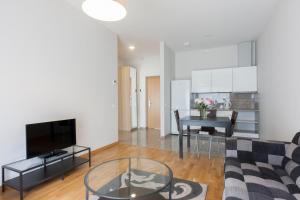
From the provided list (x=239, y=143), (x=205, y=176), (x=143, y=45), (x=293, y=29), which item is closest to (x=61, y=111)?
(x=205, y=176)

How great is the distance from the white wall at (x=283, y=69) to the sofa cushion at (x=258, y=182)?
0.86m

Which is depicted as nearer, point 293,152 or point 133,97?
point 293,152

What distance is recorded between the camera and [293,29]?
220 centimetres

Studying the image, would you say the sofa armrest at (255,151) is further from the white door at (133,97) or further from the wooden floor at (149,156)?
the white door at (133,97)

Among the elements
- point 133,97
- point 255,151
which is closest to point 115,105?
point 133,97

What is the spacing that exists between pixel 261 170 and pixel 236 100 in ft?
12.0

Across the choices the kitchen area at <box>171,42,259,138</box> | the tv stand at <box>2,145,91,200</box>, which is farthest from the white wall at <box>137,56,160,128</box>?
the tv stand at <box>2,145,91,200</box>

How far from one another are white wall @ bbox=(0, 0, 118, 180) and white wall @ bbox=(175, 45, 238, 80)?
2.72 metres

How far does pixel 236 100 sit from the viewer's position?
4992 mm

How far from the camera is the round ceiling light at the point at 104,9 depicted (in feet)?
5.08

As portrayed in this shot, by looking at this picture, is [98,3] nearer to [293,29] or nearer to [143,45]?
[293,29]

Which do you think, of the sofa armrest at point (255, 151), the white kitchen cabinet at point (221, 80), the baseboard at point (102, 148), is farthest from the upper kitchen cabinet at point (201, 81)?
the sofa armrest at point (255, 151)

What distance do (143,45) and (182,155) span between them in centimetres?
349

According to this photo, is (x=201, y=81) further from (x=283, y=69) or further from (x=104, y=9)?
(x=104, y=9)
